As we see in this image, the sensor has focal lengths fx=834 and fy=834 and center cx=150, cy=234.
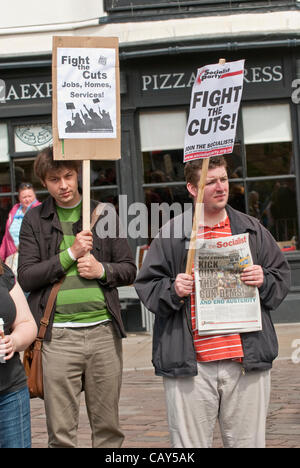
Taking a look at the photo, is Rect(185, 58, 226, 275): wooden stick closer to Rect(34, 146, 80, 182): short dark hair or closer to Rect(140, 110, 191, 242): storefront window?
Rect(34, 146, 80, 182): short dark hair

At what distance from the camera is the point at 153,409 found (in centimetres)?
729

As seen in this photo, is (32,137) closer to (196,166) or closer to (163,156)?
(163,156)

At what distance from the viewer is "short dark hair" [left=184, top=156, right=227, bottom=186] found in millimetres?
4219

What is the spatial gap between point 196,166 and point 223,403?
1.20 metres

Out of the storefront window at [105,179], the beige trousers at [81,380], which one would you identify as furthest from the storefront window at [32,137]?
the beige trousers at [81,380]

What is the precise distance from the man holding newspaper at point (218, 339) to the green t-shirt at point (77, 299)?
688mm

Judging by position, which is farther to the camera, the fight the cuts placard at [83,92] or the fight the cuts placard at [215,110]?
the fight the cuts placard at [83,92]

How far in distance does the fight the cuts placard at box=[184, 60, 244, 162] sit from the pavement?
2542mm

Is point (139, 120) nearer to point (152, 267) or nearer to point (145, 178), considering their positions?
point (145, 178)

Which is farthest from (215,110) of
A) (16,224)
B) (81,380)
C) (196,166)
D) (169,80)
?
(169,80)

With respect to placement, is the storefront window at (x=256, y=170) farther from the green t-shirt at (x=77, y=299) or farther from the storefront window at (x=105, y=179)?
the green t-shirt at (x=77, y=299)

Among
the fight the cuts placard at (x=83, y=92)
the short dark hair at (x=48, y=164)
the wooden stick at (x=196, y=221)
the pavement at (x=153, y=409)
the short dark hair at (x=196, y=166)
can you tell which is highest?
the fight the cuts placard at (x=83, y=92)

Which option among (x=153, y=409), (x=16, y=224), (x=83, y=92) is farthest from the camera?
(x=16, y=224)

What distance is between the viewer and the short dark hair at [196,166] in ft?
13.8
